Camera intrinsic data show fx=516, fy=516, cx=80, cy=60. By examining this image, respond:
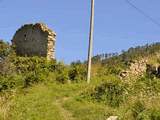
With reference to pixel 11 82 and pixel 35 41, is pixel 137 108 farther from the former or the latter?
pixel 35 41

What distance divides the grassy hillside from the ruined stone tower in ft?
5.65

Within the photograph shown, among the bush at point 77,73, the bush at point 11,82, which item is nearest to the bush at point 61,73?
the bush at point 77,73

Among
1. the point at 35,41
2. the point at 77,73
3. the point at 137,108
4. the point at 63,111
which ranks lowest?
the point at 63,111

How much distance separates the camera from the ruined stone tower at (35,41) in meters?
28.3

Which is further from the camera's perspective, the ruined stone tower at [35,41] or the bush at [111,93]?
the ruined stone tower at [35,41]

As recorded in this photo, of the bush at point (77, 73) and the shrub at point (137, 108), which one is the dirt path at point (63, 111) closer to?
the shrub at point (137, 108)

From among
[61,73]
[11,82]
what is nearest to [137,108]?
[11,82]

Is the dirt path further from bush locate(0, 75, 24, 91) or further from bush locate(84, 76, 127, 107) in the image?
bush locate(0, 75, 24, 91)

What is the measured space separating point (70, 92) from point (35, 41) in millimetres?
9499

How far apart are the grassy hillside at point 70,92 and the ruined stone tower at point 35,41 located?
172 centimetres

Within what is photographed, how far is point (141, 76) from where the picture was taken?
848 inches

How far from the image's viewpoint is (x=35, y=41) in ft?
94.8

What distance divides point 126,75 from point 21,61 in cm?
599

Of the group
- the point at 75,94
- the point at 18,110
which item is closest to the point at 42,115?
the point at 18,110
